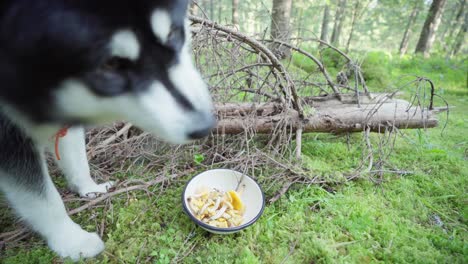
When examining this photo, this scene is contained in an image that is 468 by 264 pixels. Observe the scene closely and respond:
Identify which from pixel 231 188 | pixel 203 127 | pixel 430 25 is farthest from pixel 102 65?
pixel 430 25

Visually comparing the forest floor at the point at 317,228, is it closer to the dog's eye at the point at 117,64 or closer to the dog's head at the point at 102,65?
the dog's head at the point at 102,65

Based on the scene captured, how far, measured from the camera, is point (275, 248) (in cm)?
155

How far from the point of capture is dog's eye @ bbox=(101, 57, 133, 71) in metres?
0.85

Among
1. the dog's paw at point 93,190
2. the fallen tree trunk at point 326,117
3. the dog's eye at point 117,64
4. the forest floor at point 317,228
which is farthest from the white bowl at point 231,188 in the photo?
the dog's eye at point 117,64

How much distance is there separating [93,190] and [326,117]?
195 centimetres

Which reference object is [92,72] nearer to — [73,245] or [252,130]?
A: [73,245]

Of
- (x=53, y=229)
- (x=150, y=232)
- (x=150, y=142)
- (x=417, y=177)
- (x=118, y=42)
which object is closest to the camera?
(x=118, y=42)

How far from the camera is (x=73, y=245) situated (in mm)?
1497

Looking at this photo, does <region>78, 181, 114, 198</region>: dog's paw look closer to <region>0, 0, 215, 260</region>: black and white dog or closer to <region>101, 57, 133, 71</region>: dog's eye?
<region>0, 0, 215, 260</region>: black and white dog

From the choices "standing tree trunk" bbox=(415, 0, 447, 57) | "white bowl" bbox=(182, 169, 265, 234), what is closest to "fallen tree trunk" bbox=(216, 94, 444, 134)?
"white bowl" bbox=(182, 169, 265, 234)

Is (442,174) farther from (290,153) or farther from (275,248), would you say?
(275,248)

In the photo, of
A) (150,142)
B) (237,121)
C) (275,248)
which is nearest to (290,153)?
(237,121)

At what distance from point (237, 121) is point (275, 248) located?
109 cm

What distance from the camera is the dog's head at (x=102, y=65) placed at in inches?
30.5
